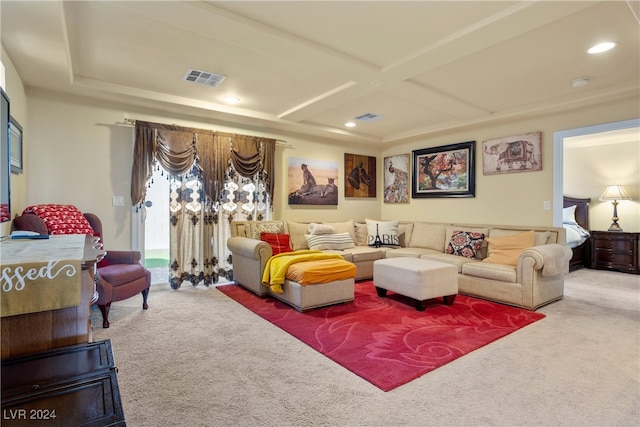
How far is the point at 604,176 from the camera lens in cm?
627

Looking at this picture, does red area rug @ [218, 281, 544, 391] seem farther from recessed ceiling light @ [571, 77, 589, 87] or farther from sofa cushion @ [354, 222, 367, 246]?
recessed ceiling light @ [571, 77, 589, 87]

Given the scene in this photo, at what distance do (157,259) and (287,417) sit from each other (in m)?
4.76

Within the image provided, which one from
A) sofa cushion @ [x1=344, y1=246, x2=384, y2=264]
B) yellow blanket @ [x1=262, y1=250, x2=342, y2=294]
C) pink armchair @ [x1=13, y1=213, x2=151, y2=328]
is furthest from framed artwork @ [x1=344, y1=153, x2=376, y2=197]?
pink armchair @ [x1=13, y1=213, x2=151, y2=328]

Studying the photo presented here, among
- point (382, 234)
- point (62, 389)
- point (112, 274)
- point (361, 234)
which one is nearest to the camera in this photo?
point (62, 389)

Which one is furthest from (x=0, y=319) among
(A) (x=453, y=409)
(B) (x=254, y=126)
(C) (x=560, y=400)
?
(B) (x=254, y=126)

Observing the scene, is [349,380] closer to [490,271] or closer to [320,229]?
[490,271]

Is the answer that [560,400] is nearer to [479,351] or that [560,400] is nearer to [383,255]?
[479,351]

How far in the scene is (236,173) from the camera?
4832 mm

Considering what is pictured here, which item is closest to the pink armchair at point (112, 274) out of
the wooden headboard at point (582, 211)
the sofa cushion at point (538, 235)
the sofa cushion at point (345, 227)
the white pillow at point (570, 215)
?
the sofa cushion at point (345, 227)

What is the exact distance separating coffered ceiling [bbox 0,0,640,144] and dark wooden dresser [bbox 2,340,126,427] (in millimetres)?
2186

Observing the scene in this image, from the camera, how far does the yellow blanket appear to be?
3625mm

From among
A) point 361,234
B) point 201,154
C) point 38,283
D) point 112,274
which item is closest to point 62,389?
point 38,283

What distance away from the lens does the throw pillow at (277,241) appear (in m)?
4.39

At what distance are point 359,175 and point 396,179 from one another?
740mm
